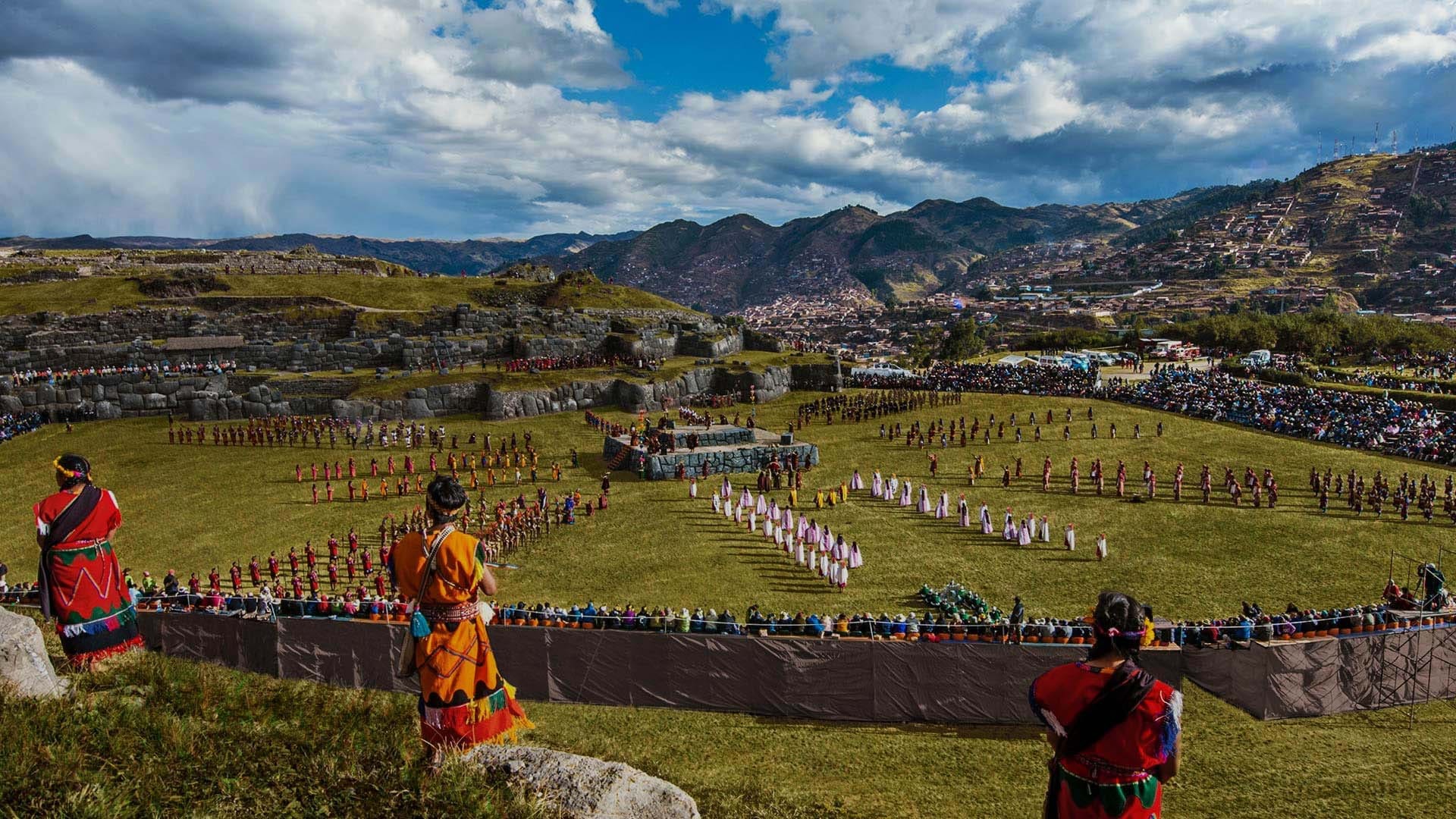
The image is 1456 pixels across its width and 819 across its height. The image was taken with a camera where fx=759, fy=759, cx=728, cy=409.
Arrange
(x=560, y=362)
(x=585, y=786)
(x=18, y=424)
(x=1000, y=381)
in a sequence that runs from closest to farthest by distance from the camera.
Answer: (x=585, y=786)
(x=18, y=424)
(x=560, y=362)
(x=1000, y=381)

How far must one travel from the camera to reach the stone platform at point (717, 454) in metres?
→ 35.6

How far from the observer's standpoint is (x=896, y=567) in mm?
23750

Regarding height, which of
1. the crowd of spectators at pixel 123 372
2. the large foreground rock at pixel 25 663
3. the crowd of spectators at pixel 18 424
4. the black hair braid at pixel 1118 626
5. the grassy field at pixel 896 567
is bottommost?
the grassy field at pixel 896 567

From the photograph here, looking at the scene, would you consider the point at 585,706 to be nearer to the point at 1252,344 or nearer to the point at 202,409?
the point at 202,409

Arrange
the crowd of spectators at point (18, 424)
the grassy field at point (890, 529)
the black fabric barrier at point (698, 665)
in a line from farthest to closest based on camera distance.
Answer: the crowd of spectators at point (18, 424), the grassy field at point (890, 529), the black fabric barrier at point (698, 665)

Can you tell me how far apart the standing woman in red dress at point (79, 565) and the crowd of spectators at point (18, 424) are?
46.3m

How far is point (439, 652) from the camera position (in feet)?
20.0

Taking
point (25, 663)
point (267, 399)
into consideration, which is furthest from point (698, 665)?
point (267, 399)

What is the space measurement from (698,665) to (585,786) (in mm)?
9782

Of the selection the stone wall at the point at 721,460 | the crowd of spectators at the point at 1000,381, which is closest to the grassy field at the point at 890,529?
the stone wall at the point at 721,460

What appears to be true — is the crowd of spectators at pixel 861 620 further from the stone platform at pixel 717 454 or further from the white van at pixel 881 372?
the white van at pixel 881 372

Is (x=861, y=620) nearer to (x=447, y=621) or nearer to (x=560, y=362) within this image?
(x=447, y=621)

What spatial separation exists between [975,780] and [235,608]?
16650mm

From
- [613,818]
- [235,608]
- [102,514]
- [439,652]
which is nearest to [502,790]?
[613,818]
